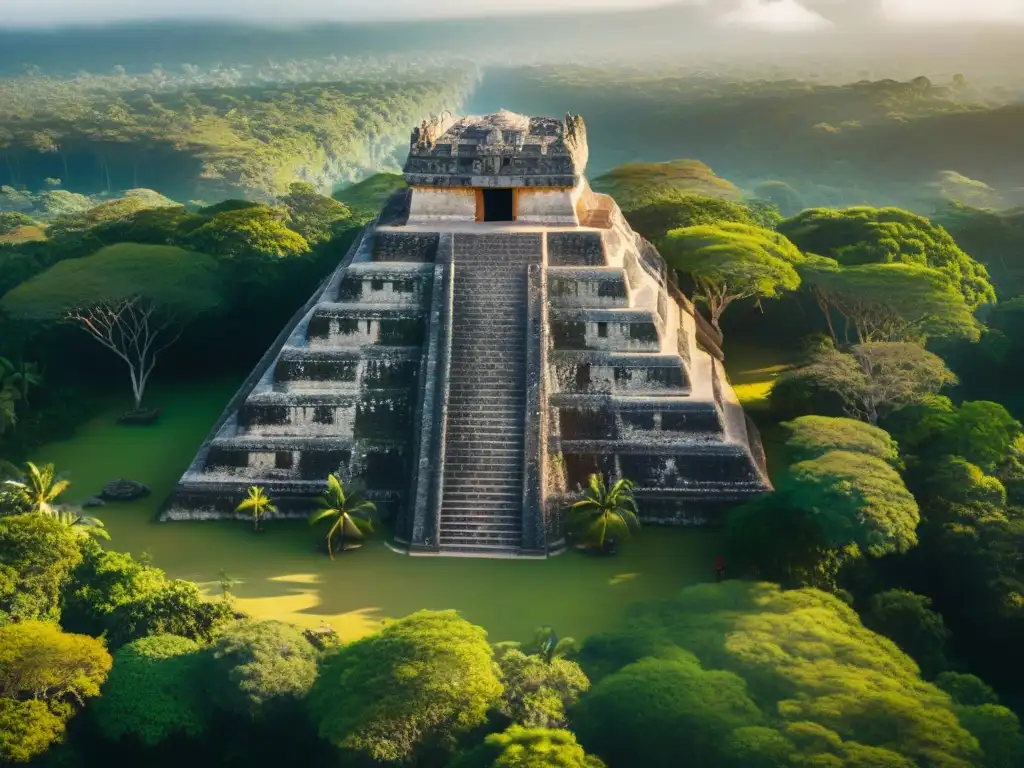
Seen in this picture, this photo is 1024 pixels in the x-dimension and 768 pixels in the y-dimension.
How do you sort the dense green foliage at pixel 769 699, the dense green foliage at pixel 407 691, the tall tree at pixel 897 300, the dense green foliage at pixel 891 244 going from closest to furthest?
1. the dense green foliage at pixel 769 699
2. the dense green foliage at pixel 407 691
3. the tall tree at pixel 897 300
4. the dense green foliage at pixel 891 244

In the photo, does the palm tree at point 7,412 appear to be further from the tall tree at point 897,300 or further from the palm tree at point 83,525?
the tall tree at point 897,300

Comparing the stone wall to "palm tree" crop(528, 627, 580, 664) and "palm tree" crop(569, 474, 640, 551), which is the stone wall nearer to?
"palm tree" crop(569, 474, 640, 551)

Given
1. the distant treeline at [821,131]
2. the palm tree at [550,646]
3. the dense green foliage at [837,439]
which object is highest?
the distant treeline at [821,131]

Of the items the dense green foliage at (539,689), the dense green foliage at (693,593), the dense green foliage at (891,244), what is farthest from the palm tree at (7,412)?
the dense green foliage at (891,244)

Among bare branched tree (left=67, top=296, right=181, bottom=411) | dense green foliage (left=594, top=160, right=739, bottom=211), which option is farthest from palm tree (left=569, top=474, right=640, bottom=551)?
dense green foliage (left=594, top=160, right=739, bottom=211)

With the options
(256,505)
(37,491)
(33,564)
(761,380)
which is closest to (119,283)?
(37,491)

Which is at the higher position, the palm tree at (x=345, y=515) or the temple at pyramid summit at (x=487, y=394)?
the temple at pyramid summit at (x=487, y=394)
